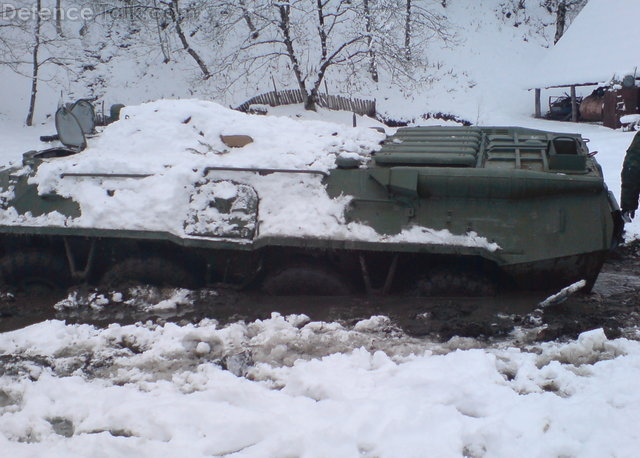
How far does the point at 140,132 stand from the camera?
24.7 feet

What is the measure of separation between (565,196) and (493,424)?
2.83 metres

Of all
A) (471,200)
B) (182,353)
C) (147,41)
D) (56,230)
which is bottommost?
(182,353)

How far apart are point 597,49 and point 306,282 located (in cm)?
1904

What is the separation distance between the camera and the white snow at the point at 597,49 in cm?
2067

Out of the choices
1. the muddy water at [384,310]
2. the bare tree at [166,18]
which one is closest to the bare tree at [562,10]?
the bare tree at [166,18]

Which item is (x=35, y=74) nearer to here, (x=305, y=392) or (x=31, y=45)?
(x=31, y=45)

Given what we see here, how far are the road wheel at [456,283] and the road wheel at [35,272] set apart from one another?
145 inches

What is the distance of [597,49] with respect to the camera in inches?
875

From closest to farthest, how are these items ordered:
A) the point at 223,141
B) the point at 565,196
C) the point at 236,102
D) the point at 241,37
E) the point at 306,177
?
the point at 565,196 < the point at 306,177 < the point at 223,141 < the point at 236,102 < the point at 241,37

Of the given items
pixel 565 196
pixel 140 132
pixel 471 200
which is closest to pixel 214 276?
pixel 140 132

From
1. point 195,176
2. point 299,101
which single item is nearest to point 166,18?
point 299,101

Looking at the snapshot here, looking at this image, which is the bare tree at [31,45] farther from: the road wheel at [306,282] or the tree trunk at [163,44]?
the road wheel at [306,282]

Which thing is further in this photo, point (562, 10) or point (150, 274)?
point (562, 10)

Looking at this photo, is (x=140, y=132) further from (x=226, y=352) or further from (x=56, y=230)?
(x=226, y=352)
